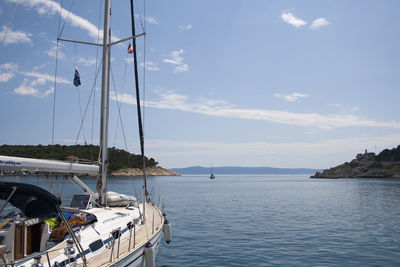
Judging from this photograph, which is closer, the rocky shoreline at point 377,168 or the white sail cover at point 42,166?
the white sail cover at point 42,166

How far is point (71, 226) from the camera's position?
11555 millimetres

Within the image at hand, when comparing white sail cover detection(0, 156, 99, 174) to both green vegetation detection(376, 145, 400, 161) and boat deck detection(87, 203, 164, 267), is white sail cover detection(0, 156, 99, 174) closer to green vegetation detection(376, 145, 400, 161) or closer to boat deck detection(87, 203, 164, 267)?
boat deck detection(87, 203, 164, 267)

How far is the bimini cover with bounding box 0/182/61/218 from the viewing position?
8.37 meters

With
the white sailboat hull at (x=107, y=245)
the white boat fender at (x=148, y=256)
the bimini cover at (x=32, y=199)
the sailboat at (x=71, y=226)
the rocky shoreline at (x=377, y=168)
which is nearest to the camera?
the bimini cover at (x=32, y=199)

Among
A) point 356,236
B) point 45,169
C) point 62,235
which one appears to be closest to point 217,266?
point 62,235

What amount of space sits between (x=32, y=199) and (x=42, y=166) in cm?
135

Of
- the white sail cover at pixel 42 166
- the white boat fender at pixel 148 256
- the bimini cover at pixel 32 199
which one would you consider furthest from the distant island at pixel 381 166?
the bimini cover at pixel 32 199

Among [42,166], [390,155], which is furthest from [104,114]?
[390,155]

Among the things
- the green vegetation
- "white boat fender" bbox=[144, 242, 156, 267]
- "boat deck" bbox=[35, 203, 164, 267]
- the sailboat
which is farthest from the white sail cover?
the green vegetation

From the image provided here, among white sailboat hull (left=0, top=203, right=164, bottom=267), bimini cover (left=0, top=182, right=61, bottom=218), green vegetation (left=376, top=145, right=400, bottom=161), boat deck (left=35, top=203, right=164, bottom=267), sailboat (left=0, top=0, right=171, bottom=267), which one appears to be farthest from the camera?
green vegetation (left=376, top=145, right=400, bottom=161)

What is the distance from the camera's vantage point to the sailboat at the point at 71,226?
28.6 feet

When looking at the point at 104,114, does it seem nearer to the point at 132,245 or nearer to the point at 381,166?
the point at 132,245

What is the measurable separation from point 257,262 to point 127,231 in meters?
7.47

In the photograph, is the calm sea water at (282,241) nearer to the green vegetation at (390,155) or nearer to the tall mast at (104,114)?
the tall mast at (104,114)
